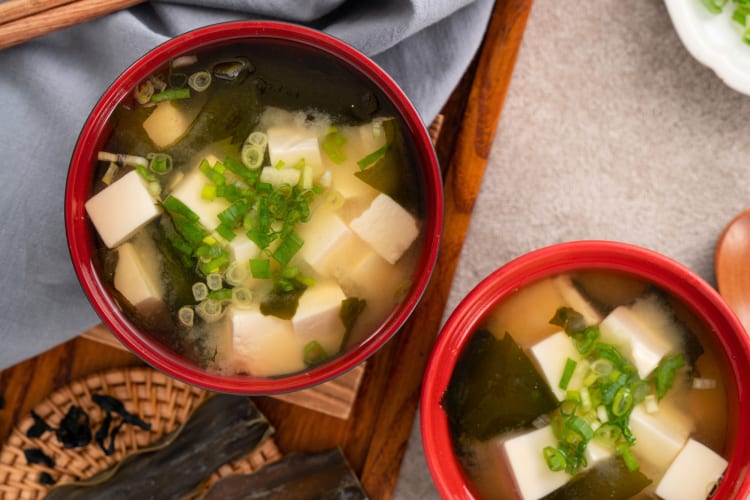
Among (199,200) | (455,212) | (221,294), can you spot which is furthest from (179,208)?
(455,212)

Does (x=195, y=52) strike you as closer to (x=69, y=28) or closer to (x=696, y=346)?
(x=69, y=28)

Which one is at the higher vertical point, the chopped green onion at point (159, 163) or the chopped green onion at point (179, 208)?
the chopped green onion at point (159, 163)

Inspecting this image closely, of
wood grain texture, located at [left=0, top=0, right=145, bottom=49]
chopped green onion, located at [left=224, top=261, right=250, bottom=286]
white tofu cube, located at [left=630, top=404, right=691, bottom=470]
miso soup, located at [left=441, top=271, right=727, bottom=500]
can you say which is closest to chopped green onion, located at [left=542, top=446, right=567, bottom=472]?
miso soup, located at [left=441, top=271, right=727, bottom=500]

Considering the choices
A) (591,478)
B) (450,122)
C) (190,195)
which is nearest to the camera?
(190,195)

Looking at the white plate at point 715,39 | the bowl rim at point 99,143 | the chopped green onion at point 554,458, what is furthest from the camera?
the white plate at point 715,39

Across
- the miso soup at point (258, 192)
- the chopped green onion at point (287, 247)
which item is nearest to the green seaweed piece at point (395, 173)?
the miso soup at point (258, 192)

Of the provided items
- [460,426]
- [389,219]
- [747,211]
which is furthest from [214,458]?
[747,211]

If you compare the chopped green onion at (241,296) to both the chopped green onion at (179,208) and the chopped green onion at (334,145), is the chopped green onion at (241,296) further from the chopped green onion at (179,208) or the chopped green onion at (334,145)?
the chopped green onion at (334,145)
